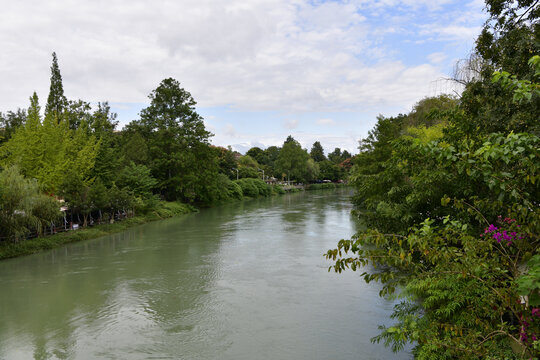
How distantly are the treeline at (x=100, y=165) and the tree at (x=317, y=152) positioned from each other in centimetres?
5308

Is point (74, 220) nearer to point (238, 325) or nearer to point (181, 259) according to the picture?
point (181, 259)

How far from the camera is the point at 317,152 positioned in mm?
117500

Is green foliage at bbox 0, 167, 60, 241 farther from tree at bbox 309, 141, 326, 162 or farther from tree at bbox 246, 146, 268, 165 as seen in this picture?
tree at bbox 309, 141, 326, 162

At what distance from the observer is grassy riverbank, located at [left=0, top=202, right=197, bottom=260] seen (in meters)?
17.1

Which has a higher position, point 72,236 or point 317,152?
point 317,152

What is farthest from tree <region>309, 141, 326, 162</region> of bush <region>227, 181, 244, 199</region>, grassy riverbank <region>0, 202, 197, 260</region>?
grassy riverbank <region>0, 202, 197, 260</region>

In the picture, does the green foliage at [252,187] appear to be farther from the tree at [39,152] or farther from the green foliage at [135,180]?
the tree at [39,152]

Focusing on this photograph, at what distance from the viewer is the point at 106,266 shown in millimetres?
15805

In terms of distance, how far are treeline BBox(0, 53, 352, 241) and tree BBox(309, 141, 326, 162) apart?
53.1m

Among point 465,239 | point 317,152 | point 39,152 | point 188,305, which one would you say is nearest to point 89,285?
point 188,305

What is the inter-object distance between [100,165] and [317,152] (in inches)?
3625

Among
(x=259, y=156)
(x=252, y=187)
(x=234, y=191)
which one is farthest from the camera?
(x=259, y=156)

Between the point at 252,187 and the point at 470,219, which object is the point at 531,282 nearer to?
the point at 470,219

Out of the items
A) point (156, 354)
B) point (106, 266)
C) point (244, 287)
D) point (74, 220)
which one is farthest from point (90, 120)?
point (156, 354)
